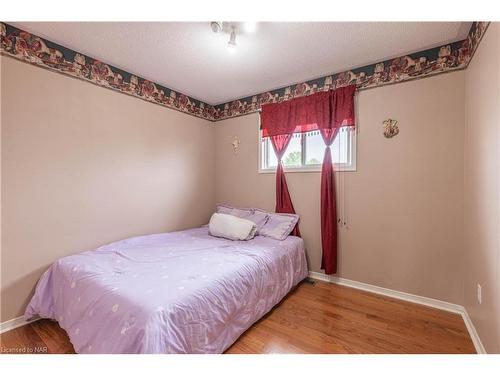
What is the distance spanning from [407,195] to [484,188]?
0.70 m

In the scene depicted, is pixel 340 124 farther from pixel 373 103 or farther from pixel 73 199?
pixel 73 199

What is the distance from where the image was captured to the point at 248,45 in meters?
1.96

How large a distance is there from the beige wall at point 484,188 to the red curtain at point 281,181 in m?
1.62

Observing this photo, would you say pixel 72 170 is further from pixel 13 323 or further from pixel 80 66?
pixel 13 323

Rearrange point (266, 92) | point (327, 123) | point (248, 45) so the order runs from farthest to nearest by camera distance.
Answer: point (266, 92) → point (327, 123) → point (248, 45)

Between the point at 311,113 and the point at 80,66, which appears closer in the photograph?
the point at 80,66

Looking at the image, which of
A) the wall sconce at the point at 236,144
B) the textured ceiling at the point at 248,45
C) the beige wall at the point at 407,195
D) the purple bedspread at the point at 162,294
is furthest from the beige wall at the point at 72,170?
the beige wall at the point at 407,195

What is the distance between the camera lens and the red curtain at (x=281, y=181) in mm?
2816

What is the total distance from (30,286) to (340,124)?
130 inches

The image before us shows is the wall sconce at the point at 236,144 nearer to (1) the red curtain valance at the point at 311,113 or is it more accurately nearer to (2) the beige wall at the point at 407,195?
(1) the red curtain valance at the point at 311,113

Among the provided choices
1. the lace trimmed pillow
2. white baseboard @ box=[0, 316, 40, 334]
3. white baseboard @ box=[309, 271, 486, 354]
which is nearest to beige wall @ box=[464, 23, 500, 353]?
white baseboard @ box=[309, 271, 486, 354]

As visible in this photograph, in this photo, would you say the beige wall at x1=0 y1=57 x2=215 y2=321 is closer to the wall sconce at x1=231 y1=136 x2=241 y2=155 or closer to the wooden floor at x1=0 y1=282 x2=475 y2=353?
the wooden floor at x1=0 y1=282 x2=475 y2=353

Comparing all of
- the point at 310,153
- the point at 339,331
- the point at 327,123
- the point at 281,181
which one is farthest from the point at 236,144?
the point at 339,331
